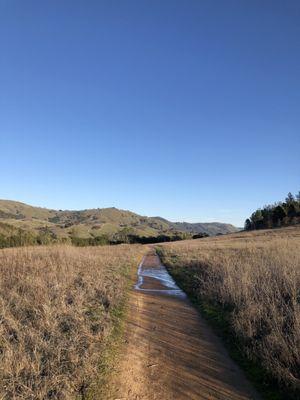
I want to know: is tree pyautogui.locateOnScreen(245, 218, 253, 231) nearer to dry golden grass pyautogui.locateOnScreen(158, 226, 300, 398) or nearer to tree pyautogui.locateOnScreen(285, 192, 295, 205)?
tree pyautogui.locateOnScreen(285, 192, 295, 205)

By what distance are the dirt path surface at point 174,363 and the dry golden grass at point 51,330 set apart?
622 millimetres

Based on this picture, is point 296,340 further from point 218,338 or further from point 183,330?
point 183,330

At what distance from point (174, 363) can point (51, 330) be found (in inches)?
106

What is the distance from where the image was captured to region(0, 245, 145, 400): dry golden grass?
15.6 feet

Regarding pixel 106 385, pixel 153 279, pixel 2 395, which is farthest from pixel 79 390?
pixel 153 279

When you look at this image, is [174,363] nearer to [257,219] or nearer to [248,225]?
[257,219]

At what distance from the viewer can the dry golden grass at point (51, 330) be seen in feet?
15.6

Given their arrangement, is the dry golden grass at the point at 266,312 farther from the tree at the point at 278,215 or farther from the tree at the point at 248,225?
the tree at the point at 248,225

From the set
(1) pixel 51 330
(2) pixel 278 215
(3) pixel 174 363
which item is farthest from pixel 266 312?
(2) pixel 278 215

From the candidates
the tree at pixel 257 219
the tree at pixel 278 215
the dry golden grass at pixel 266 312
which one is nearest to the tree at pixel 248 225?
the tree at pixel 257 219

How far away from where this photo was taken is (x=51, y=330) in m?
6.75

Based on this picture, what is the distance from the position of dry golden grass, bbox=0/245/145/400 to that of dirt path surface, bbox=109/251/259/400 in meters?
0.62

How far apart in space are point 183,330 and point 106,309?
2.45m

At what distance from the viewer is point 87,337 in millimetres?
6625
